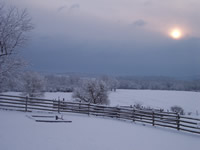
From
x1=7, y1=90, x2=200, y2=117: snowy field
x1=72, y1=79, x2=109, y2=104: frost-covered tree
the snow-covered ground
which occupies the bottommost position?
x1=7, y1=90, x2=200, y2=117: snowy field

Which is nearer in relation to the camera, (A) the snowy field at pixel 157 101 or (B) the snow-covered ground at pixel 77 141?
(B) the snow-covered ground at pixel 77 141

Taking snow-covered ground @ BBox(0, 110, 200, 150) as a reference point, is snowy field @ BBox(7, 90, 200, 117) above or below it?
below

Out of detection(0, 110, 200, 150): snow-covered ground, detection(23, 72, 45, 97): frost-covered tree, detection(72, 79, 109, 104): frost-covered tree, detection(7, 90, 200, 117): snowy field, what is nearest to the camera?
detection(0, 110, 200, 150): snow-covered ground

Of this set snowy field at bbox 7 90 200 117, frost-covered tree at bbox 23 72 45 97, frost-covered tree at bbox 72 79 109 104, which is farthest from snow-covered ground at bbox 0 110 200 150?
frost-covered tree at bbox 23 72 45 97

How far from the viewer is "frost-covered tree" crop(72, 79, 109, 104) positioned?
126 feet

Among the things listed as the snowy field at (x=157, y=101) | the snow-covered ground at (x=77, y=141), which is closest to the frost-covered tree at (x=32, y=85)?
the snowy field at (x=157, y=101)

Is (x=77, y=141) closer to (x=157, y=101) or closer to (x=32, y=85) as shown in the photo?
(x=32, y=85)

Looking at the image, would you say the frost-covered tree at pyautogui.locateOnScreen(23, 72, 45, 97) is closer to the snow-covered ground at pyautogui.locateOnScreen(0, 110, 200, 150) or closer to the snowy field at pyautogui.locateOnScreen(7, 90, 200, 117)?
the snowy field at pyautogui.locateOnScreen(7, 90, 200, 117)

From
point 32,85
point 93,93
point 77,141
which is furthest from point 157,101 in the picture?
point 77,141

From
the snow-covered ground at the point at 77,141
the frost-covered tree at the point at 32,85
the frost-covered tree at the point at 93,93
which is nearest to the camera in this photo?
the snow-covered ground at the point at 77,141

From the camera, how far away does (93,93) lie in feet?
130

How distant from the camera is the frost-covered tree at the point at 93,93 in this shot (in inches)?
1517

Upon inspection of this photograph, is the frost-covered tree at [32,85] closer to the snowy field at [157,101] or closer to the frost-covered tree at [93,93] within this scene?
the snowy field at [157,101]

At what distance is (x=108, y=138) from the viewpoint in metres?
10.7
